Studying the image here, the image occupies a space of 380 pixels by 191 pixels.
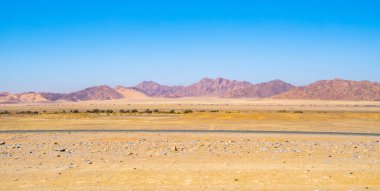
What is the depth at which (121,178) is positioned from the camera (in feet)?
35.5

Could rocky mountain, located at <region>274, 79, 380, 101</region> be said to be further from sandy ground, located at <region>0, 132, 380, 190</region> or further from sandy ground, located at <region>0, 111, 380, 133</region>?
sandy ground, located at <region>0, 132, 380, 190</region>

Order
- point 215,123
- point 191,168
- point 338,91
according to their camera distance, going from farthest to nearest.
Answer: point 338,91 < point 215,123 < point 191,168

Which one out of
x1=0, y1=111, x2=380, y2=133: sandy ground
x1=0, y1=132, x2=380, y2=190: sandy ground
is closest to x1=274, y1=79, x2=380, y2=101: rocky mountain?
x1=0, y1=111, x2=380, y2=133: sandy ground

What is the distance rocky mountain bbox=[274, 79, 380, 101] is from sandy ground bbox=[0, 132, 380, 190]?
15843 cm

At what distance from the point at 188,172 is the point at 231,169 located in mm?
1301

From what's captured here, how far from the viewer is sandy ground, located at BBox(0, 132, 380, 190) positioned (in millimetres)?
10117

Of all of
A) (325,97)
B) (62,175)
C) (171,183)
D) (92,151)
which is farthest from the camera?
(325,97)

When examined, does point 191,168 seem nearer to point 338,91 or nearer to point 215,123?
point 215,123

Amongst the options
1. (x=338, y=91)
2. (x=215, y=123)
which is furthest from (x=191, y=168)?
(x=338, y=91)

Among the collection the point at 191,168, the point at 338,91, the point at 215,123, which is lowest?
the point at 215,123

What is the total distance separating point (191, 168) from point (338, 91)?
174 m

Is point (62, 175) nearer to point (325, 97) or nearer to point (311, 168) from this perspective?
point (311, 168)

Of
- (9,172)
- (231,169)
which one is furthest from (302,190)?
(9,172)

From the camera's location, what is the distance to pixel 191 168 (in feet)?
40.4
